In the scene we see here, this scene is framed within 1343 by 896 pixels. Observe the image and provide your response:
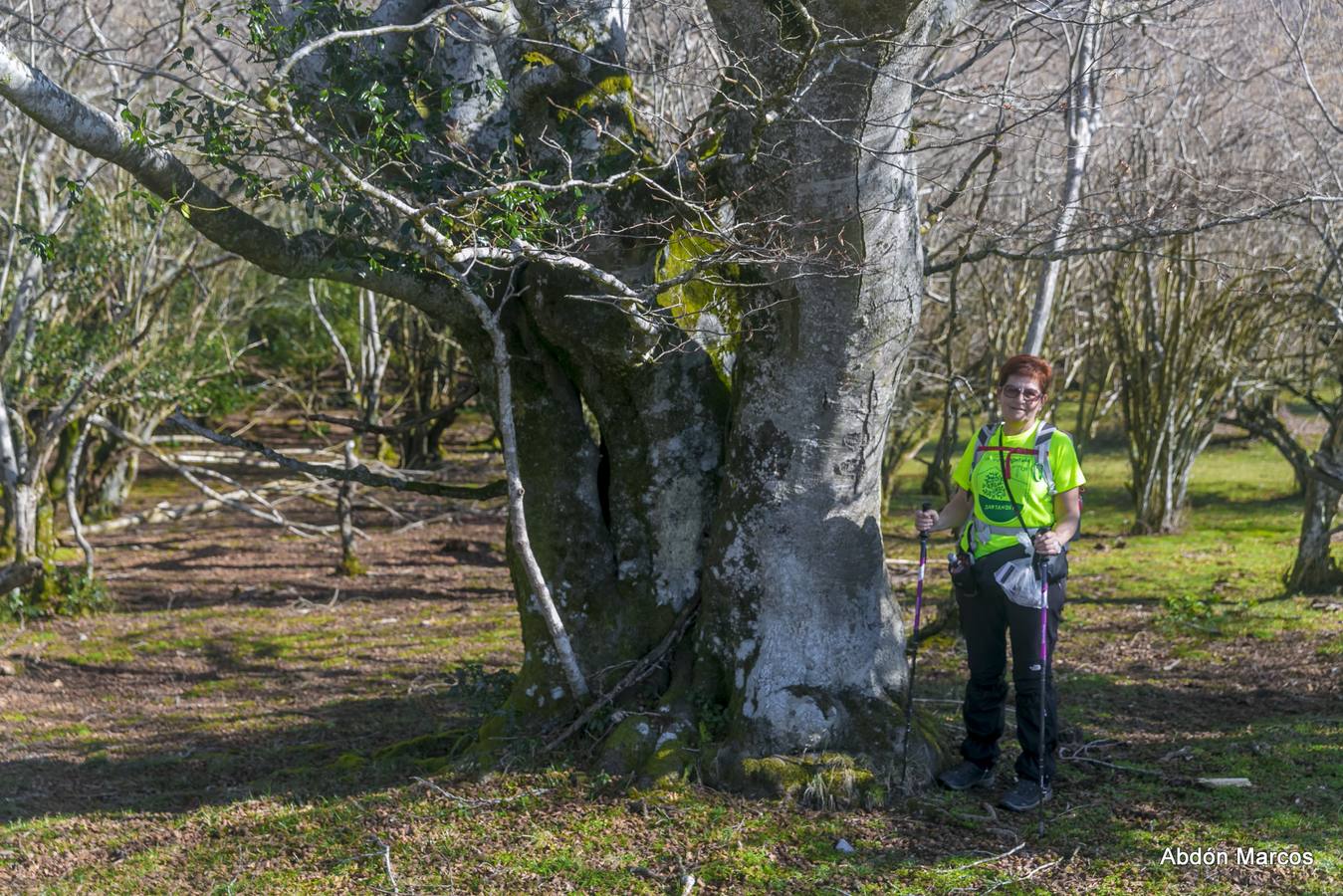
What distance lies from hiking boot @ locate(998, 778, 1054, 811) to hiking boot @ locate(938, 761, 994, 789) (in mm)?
164

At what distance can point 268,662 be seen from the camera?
10.0 m

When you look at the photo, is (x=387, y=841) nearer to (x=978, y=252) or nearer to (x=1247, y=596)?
(x=978, y=252)

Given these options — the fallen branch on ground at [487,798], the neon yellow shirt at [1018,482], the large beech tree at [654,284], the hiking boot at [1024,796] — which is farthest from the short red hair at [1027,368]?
the fallen branch on ground at [487,798]

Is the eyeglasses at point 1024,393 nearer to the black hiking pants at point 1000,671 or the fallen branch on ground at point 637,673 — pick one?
the black hiking pants at point 1000,671

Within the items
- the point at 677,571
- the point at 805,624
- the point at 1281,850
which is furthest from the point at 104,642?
the point at 1281,850

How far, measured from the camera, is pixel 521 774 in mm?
5508

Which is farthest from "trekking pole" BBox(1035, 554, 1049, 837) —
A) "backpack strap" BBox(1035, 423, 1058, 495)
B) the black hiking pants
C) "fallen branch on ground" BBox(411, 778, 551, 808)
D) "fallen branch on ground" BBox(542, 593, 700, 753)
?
"fallen branch on ground" BBox(411, 778, 551, 808)

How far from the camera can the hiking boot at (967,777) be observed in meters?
5.18

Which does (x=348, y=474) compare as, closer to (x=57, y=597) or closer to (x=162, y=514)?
(x=57, y=597)

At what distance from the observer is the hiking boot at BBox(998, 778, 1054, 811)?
498 cm

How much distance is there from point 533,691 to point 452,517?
11808mm

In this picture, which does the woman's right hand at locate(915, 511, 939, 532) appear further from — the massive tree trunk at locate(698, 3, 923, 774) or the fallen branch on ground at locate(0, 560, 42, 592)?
the fallen branch on ground at locate(0, 560, 42, 592)

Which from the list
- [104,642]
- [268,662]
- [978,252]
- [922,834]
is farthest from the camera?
[104,642]

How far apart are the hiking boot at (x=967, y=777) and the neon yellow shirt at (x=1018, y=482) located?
0.97 metres
